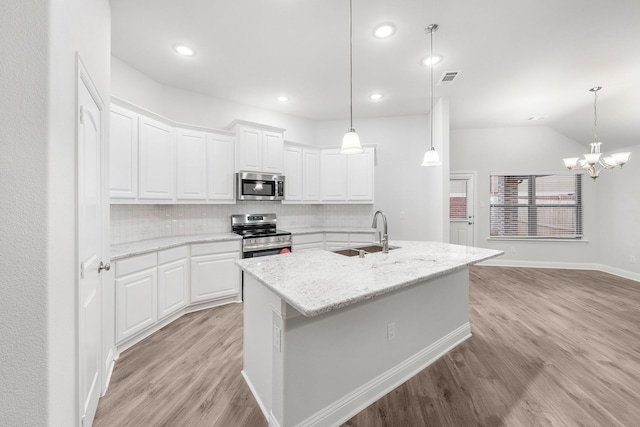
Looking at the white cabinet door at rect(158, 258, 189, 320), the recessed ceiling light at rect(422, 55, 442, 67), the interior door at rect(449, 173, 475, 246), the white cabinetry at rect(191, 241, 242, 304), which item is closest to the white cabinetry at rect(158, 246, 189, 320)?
the white cabinet door at rect(158, 258, 189, 320)

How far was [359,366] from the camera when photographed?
5.62 ft

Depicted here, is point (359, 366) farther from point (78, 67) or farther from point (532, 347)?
point (78, 67)

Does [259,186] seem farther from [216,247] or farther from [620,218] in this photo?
[620,218]

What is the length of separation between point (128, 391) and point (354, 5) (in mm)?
3478

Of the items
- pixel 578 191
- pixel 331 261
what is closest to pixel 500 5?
pixel 331 261

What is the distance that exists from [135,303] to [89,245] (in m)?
1.24

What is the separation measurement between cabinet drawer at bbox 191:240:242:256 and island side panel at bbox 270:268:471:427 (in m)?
2.19

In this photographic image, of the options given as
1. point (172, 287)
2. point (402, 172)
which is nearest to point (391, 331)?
point (172, 287)

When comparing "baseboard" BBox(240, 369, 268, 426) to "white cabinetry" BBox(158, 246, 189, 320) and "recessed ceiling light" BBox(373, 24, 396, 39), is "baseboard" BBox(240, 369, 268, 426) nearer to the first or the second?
"white cabinetry" BBox(158, 246, 189, 320)

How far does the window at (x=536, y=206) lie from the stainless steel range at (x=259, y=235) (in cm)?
481

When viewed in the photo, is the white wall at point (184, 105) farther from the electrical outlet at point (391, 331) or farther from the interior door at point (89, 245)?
the electrical outlet at point (391, 331)

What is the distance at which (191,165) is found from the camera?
3475mm

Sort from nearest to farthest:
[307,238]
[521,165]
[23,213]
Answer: [23,213], [307,238], [521,165]

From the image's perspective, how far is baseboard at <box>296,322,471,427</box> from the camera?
5.08 feet
